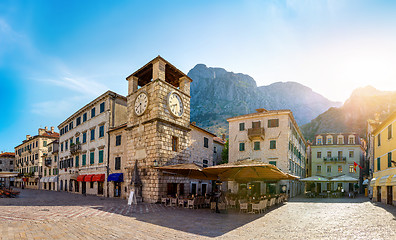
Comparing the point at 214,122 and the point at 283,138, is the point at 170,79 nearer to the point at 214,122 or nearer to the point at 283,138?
the point at 283,138

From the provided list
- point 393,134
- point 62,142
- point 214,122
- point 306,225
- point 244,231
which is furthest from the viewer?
point 214,122

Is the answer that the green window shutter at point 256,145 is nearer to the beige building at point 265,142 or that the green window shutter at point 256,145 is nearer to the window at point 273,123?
the beige building at point 265,142

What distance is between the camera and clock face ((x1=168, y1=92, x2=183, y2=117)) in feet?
71.5

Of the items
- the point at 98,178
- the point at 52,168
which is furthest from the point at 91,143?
the point at 52,168

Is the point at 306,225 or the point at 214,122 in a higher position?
the point at 214,122

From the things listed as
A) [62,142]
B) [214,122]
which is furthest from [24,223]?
[214,122]

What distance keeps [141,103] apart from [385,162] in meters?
24.1

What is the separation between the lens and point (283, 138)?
29.8 metres

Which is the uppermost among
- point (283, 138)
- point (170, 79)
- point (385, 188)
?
point (170, 79)

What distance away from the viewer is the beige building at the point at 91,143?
28031 mm

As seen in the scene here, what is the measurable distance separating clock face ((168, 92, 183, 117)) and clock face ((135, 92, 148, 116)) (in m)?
2.15

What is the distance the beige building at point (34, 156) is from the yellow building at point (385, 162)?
57.9 metres

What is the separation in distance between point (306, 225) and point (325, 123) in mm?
119958

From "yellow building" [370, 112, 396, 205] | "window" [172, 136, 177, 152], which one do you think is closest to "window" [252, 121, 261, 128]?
"yellow building" [370, 112, 396, 205]
